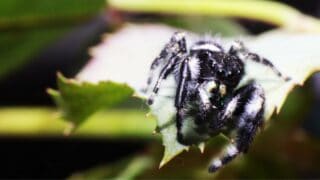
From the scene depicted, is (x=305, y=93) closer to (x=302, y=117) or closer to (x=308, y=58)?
(x=302, y=117)

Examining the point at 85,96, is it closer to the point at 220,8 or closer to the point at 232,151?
the point at 232,151

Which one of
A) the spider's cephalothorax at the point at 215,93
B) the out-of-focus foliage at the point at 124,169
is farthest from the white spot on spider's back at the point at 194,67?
the out-of-focus foliage at the point at 124,169

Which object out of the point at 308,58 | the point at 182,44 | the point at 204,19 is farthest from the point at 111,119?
the point at 308,58

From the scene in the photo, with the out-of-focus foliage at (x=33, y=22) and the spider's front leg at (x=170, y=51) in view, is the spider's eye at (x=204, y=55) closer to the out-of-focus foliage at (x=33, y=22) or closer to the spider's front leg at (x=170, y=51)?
the spider's front leg at (x=170, y=51)

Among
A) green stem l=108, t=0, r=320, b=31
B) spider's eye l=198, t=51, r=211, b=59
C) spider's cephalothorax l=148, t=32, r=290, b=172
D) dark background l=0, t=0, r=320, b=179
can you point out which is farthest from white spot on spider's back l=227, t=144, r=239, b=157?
dark background l=0, t=0, r=320, b=179

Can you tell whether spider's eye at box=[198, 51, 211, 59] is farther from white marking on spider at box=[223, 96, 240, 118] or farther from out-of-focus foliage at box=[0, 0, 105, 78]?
out-of-focus foliage at box=[0, 0, 105, 78]

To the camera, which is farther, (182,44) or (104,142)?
(104,142)
